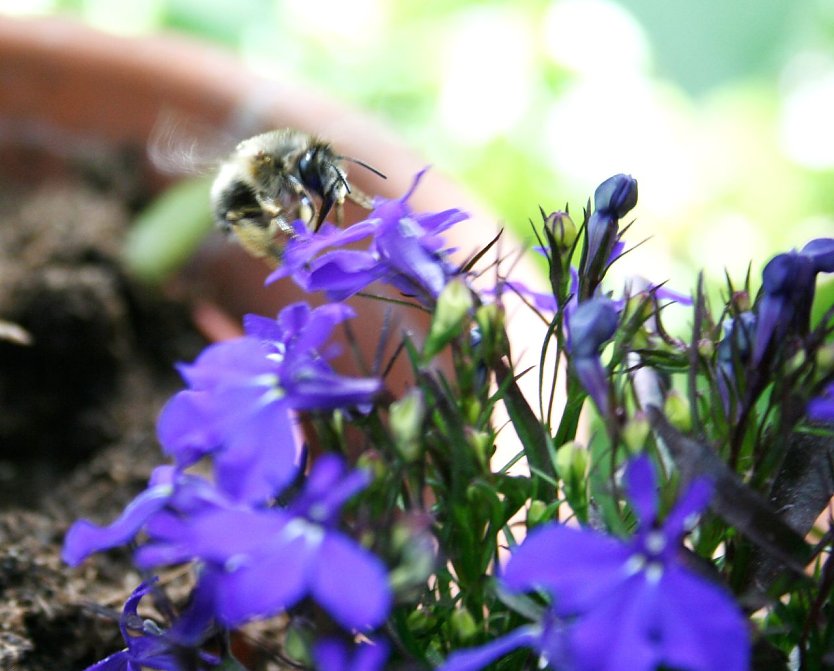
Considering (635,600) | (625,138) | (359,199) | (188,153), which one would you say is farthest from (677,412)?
(625,138)

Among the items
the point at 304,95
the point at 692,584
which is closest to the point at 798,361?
the point at 692,584

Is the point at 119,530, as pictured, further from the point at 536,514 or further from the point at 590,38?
the point at 590,38

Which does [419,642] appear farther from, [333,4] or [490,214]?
[333,4]

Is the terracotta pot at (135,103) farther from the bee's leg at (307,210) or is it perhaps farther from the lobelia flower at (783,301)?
the lobelia flower at (783,301)

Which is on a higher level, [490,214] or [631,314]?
[631,314]

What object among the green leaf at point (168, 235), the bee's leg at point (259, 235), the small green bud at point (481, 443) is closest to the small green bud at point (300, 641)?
the small green bud at point (481, 443)

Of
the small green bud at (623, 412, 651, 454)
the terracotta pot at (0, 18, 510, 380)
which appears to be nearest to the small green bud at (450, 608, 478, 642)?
the small green bud at (623, 412, 651, 454)
